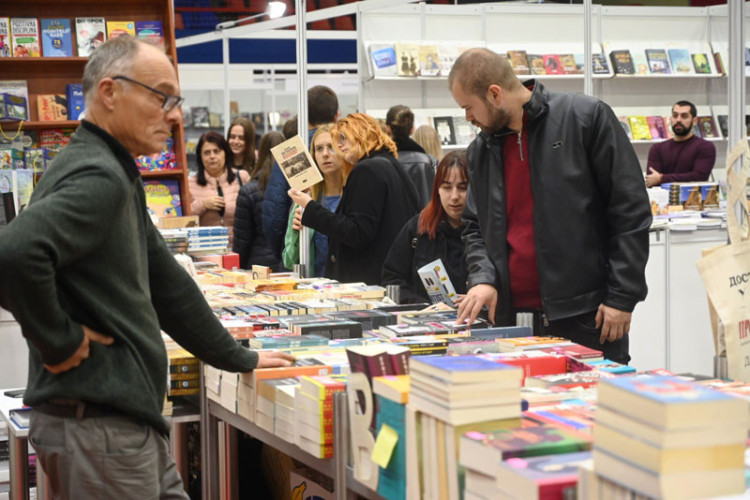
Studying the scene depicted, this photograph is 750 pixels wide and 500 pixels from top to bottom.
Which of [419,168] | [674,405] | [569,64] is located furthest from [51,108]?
[674,405]

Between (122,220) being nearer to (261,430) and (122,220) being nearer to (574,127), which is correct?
(261,430)

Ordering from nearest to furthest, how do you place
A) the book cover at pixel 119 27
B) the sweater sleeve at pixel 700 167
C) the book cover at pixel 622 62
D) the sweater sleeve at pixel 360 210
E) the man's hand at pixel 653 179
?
1. the sweater sleeve at pixel 360 210
2. the book cover at pixel 119 27
3. the man's hand at pixel 653 179
4. the sweater sleeve at pixel 700 167
5. the book cover at pixel 622 62

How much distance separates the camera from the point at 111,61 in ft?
6.67

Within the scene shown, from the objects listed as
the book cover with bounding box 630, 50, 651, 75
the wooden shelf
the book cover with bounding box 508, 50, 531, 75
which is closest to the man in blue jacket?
the wooden shelf

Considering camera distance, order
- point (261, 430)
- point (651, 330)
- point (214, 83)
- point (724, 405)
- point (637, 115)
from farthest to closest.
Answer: point (214, 83)
point (637, 115)
point (651, 330)
point (261, 430)
point (724, 405)

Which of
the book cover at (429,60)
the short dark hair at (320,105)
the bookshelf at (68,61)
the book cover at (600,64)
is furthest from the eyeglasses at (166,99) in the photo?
the book cover at (600,64)

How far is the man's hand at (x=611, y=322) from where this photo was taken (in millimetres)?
3064

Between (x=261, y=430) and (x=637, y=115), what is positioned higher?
(x=637, y=115)

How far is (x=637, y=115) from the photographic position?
995 centimetres

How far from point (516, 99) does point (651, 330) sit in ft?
11.0

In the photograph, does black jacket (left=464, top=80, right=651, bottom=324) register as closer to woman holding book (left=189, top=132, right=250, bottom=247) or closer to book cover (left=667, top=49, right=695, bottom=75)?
woman holding book (left=189, top=132, right=250, bottom=247)

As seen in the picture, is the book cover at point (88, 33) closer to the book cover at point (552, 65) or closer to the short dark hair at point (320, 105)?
the short dark hair at point (320, 105)

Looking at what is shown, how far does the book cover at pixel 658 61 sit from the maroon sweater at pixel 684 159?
1.42 meters

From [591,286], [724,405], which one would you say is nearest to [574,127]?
[591,286]
